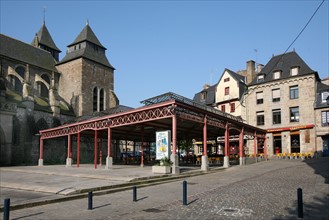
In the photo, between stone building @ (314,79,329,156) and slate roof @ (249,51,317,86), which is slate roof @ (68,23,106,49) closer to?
slate roof @ (249,51,317,86)

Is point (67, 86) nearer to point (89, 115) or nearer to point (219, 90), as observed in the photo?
point (89, 115)

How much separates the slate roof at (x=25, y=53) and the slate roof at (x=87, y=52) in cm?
227

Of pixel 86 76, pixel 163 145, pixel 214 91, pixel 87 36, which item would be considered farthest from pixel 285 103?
pixel 87 36

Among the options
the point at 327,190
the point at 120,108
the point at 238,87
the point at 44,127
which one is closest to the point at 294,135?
the point at 238,87

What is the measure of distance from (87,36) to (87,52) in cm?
282

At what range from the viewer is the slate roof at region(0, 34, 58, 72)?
37188mm

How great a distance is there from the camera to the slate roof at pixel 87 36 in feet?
145

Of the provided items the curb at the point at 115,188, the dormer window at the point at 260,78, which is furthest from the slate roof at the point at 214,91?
the curb at the point at 115,188

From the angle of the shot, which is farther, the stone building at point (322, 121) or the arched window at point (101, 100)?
the arched window at point (101, 100)

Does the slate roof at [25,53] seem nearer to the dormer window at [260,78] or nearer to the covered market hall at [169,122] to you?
the covered market hall at [169,122]

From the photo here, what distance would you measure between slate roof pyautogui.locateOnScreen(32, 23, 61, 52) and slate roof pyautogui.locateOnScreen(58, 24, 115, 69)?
5.79 m

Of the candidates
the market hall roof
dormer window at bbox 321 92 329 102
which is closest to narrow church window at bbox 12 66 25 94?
the market hall roof

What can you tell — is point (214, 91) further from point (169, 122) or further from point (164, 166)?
point (164, 166)

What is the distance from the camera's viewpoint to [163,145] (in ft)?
57.9
